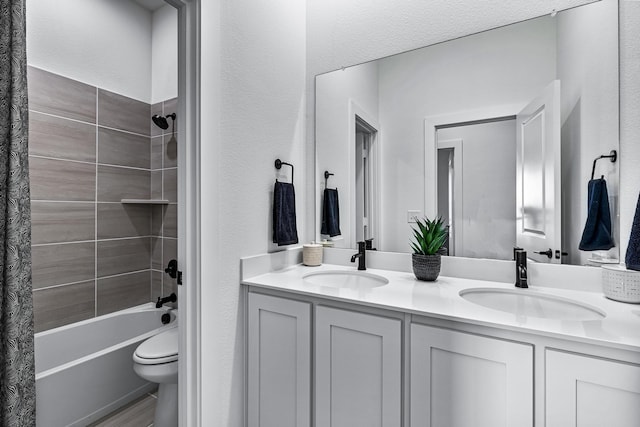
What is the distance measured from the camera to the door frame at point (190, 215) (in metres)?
1.21

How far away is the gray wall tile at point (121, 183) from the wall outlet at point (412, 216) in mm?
2000

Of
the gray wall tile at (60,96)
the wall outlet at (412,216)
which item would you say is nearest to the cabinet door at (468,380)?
the wall outlet at (412,216)

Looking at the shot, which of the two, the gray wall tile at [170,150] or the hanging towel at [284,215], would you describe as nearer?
the hanging towel at [284,215]

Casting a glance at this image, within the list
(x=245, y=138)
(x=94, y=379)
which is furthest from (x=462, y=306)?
(x=94, y=379)

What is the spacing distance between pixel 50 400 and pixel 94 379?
8.1 inches

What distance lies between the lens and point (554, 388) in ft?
2.69

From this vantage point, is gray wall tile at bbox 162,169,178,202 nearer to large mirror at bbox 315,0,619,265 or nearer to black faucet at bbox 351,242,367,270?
large mirror at bbox 315,0,619,265

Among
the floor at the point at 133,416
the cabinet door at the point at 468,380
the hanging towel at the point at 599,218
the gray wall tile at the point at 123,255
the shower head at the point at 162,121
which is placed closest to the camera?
the cabinet door at the point at 468,380

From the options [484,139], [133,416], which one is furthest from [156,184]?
[484,139]

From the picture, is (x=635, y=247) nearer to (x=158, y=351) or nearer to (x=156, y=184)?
(x=158, y=351)

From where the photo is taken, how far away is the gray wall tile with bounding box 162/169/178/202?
2312 millimetres

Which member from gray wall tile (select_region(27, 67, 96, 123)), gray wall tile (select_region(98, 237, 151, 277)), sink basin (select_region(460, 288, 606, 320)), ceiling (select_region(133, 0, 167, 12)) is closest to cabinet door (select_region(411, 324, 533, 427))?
sink basin (select_region(460, 288, 606, 320))

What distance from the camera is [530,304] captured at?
120 cm

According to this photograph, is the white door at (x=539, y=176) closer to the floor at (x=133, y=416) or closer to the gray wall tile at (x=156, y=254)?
the floor at (x=133, y=416)
